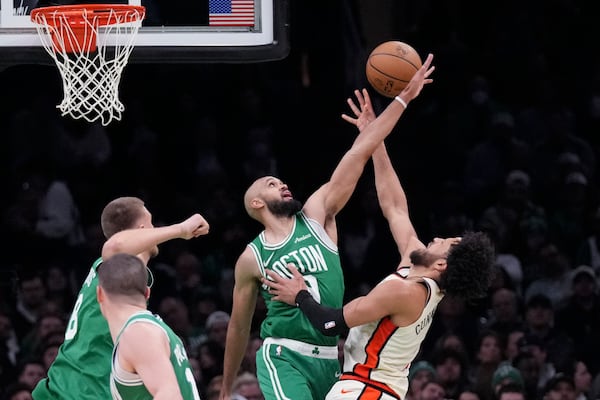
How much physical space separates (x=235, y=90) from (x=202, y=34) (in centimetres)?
508

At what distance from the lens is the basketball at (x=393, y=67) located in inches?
308

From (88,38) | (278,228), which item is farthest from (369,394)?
(88,38)

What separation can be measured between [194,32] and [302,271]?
1.58 metres

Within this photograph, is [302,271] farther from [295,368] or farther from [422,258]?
[422,258]

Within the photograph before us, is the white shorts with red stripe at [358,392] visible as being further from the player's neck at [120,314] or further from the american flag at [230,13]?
the american flag at [230,13]

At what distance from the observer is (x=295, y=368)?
7418 millimetres

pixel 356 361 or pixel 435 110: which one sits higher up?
pixel 356 361

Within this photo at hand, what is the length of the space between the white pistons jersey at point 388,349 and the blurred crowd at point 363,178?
2.40m

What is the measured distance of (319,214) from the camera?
25.4 ft

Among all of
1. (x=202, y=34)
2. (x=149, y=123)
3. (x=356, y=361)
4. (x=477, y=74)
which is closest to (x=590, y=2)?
(x=477, y=74)

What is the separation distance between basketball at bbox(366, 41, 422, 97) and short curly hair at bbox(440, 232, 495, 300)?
1.14 m

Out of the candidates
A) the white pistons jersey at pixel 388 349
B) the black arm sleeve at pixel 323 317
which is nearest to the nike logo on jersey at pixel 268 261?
the black arm sleeve at pixel 323 317

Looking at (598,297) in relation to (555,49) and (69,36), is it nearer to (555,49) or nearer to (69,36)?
(555,49)

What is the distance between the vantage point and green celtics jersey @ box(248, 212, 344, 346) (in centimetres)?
745
